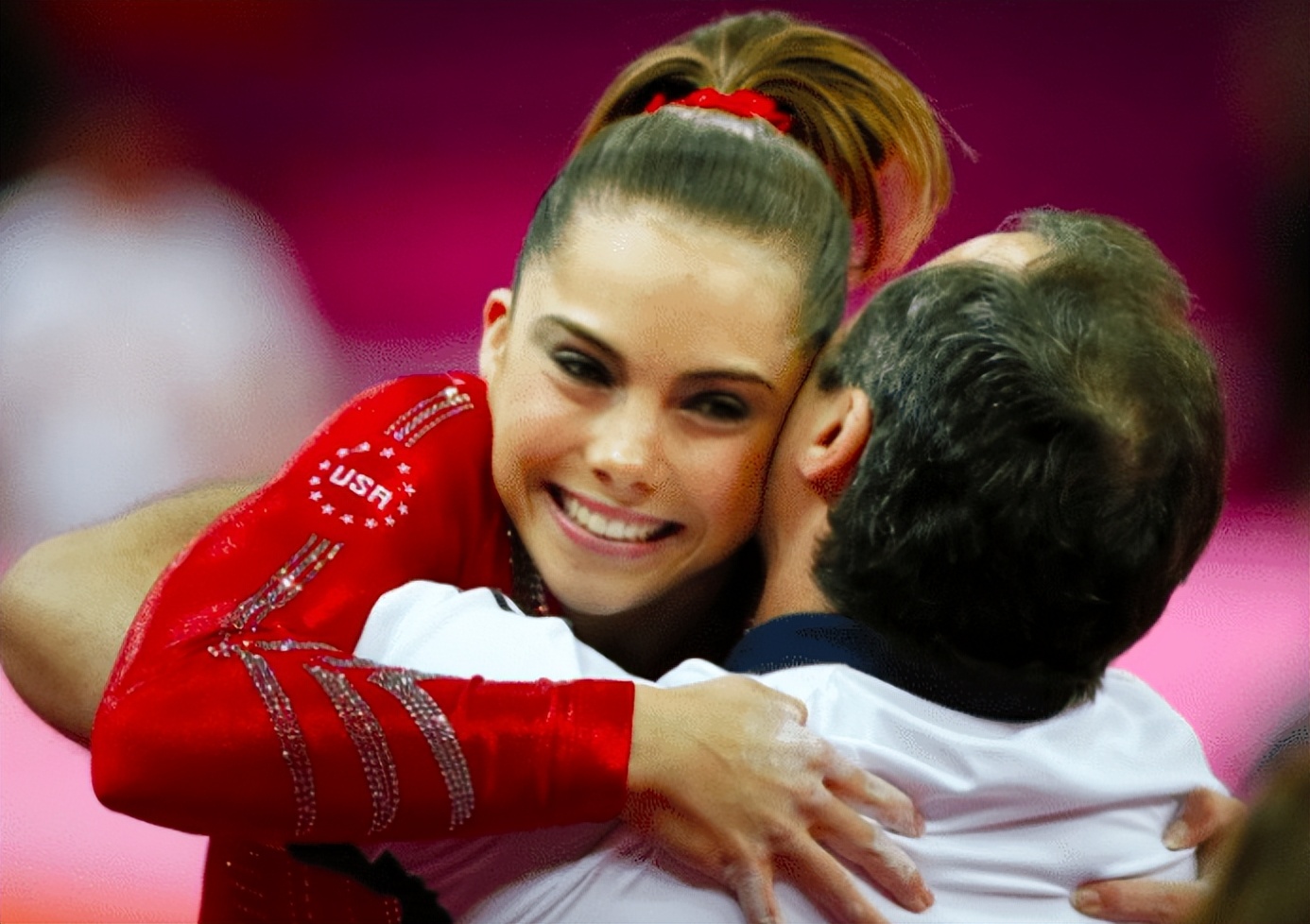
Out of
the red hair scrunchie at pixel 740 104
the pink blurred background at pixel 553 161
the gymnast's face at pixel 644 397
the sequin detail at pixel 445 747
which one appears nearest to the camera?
the sequin detail at pixel 445 747

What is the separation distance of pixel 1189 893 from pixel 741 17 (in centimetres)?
74

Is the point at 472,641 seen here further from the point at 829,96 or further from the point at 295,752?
the point at 829,96

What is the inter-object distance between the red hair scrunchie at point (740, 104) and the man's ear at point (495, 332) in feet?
0.59

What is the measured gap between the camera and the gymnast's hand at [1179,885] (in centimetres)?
86

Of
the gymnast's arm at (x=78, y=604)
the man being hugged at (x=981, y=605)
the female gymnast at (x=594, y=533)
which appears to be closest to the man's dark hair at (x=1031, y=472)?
the man being hugged at (x=981, y=605)

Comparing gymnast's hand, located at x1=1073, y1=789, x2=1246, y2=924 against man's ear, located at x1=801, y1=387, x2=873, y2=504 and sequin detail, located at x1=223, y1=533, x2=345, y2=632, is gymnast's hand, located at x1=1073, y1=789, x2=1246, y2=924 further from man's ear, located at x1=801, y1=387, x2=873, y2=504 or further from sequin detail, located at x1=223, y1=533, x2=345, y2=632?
sequin detail, located at x1=223, y1=533, x2=345, y2=632

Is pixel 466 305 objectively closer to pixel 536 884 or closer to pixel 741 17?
pixel 741 17

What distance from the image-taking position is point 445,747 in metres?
0.79

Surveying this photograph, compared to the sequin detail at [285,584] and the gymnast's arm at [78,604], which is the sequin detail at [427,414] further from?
the gymnast's arm at [78,604]

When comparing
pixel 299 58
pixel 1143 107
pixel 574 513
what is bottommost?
pixel 574 513

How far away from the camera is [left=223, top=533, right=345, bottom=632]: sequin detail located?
2.88ft

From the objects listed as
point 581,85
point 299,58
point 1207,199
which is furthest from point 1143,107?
point 299,58

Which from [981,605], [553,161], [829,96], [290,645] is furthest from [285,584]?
[553,161]

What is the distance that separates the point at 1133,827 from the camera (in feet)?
2.89
